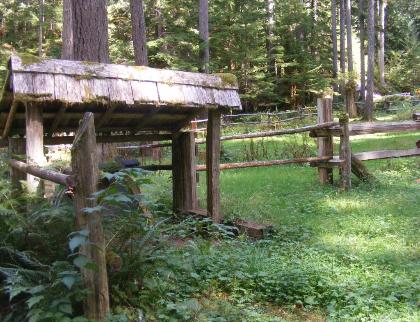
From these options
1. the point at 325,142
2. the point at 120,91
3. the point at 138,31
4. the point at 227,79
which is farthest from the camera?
the point at 138,31

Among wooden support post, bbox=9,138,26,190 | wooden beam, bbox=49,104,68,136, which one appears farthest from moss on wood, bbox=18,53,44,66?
wooden support post, bbox=9,138,26,190

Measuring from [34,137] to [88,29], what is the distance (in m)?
4.14

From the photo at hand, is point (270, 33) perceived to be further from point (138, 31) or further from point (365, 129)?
point (365, 129)

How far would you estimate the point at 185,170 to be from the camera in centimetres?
789

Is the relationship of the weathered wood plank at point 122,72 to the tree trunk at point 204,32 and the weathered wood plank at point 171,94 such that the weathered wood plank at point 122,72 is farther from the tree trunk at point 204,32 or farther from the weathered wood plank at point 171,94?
the tree trunk at point 204,32

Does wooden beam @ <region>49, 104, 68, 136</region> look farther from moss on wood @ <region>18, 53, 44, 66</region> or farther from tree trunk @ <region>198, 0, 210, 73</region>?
tree trunk @ <region>198, 0, 210, 73</region>

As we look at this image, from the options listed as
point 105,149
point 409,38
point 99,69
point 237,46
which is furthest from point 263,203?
point 409,38

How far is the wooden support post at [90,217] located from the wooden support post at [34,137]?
2.14 meters

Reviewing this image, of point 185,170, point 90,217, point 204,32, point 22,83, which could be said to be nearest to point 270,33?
point 204,32

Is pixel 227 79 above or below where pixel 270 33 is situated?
below

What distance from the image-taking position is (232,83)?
674 centimetres

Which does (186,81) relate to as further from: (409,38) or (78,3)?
(409,38)

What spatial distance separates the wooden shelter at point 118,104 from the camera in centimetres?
518

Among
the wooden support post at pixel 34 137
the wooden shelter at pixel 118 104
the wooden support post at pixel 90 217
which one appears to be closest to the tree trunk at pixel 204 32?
the wooden shelter at pixel 118 104
